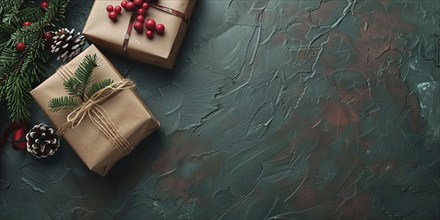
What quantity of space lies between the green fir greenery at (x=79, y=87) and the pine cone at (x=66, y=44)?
11 centimetres

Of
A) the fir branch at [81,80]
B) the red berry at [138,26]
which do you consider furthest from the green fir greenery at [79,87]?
the red berry at [138,26]

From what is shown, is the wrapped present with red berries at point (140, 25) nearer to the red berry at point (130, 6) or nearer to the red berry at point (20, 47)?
the red berry at point (130, 6)

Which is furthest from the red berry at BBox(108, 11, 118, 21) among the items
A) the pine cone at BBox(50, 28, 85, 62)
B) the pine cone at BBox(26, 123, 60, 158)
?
the pine cone at BBox(26, 123, 60, 158)

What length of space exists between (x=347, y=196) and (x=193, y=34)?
52cm

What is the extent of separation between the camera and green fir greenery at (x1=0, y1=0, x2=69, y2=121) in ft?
3.54

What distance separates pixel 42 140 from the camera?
43.7 inches

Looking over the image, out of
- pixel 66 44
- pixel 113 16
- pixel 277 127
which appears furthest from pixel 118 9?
pixel 277 127

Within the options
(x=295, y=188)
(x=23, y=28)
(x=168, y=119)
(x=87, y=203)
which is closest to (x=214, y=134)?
(x=168, y=119)

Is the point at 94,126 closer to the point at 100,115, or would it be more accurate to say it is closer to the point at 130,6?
the point at 100,115

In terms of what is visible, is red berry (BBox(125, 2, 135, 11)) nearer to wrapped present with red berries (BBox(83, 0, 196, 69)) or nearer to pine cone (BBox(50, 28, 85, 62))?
wrapped present with red berries (BBox(83, 0, 196, 69))

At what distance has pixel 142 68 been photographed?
1168 mm

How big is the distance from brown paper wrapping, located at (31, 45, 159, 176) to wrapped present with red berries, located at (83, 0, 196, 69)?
7 centimetres

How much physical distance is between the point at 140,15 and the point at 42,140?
1.17 ft

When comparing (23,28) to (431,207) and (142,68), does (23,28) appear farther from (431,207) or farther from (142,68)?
(431,207)
